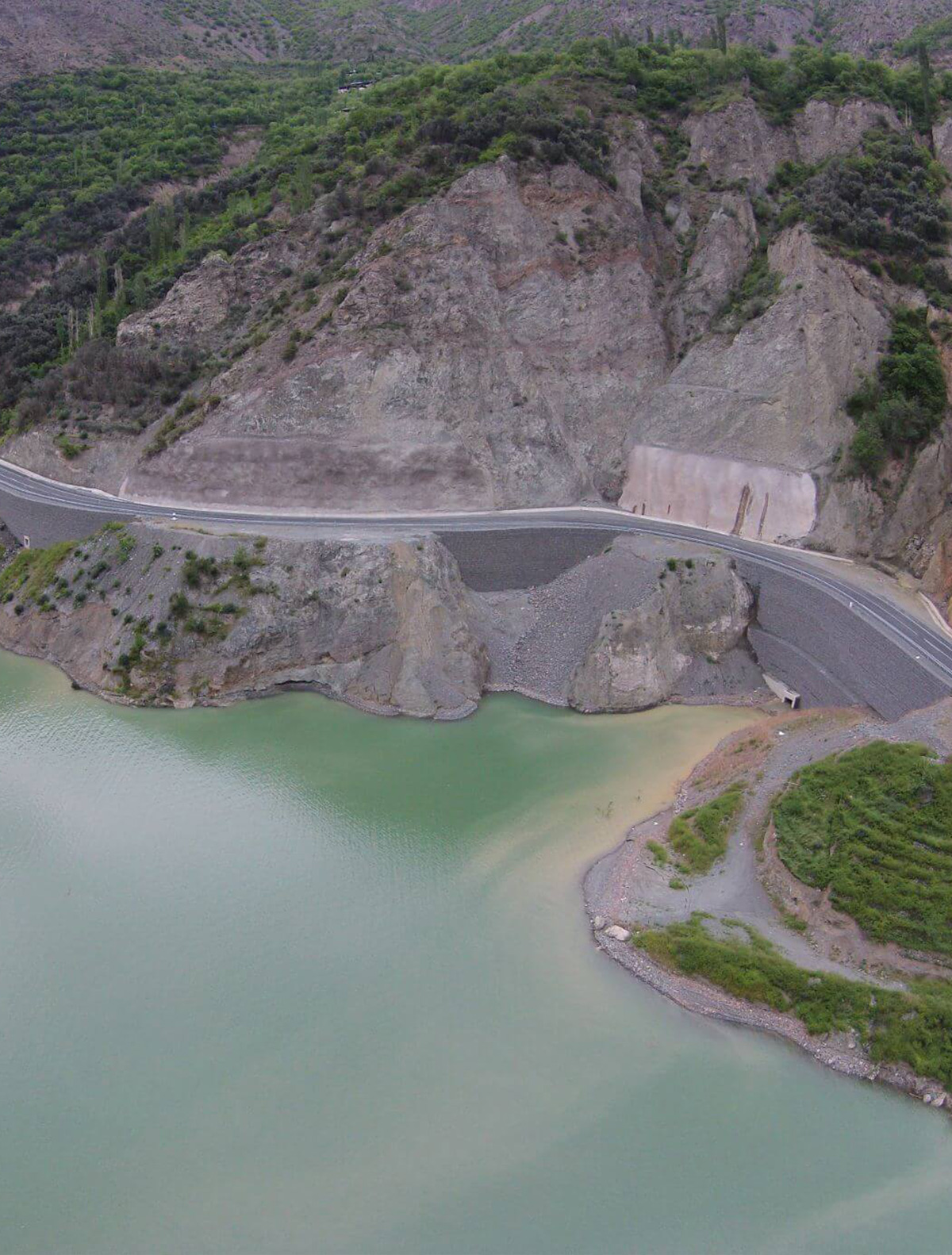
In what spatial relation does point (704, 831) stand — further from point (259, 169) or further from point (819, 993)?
point (259, 169)

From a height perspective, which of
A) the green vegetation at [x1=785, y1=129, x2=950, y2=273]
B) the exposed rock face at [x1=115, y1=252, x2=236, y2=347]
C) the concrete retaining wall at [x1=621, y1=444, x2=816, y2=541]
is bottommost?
the concrete retaining wall at [x1=621, y1=444, x2=816, y2=541]

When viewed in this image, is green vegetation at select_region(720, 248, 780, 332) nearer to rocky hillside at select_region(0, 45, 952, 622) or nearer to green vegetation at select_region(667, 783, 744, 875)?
rocky hillside at select_region(0, 45, 952, 622)

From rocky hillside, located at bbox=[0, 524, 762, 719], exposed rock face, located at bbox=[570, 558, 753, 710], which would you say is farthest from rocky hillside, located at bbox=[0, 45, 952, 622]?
rocky hillside, located at bbox=[0, 524, 762, 719]

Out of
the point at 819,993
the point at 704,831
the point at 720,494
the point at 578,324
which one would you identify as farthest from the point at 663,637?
the point at 578,324

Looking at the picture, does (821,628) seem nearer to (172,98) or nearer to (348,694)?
(348,694)

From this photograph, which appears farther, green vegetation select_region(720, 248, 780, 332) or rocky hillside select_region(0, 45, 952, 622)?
green vegetation select_region(720, 248, 780, 332)

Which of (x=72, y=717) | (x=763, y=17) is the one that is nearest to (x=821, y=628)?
(x=72, y=717)

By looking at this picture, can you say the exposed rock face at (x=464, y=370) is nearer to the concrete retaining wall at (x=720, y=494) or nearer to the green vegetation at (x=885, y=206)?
the concrete retaining wall at (x=720, y=494)

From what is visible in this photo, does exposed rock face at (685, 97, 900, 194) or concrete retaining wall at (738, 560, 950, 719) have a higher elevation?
exposed rock face at (685, 97, 900, 194)
